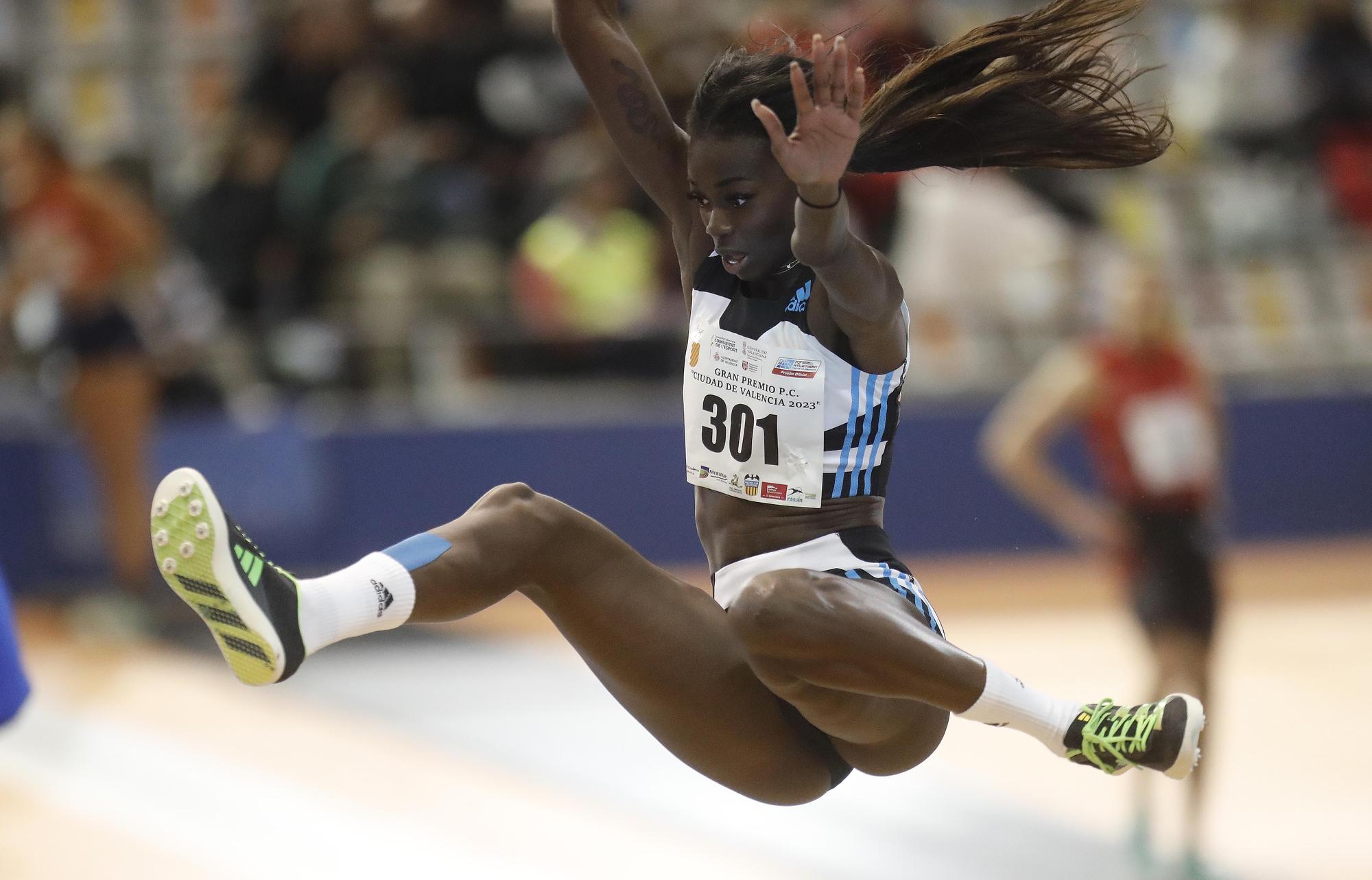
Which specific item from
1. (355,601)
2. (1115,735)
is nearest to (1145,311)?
(1115,735)

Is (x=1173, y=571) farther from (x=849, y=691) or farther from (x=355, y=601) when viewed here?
(x=355, y=601)

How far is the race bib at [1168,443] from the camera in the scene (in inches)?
201

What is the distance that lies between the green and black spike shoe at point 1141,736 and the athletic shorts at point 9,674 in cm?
213

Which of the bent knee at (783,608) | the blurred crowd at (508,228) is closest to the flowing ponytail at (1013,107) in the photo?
the bent knee at (783,608)

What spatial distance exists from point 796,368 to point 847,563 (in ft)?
1.23

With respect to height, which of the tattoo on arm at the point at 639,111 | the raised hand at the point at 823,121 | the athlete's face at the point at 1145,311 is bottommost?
the athlete's face at the point at 1145,311

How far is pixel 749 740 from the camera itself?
122 inches

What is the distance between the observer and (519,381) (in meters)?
8.39

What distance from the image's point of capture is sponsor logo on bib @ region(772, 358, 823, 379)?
9.45ft

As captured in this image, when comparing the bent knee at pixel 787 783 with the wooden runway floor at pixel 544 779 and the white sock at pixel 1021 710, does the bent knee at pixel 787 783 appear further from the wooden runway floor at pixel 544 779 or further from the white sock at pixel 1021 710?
the wooden runway floor at pixel 544 779

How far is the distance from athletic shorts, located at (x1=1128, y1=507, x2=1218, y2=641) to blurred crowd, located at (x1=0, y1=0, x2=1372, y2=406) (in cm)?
322

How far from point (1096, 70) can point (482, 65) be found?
651 cm

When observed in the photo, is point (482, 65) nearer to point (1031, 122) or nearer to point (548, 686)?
point (548, 686)

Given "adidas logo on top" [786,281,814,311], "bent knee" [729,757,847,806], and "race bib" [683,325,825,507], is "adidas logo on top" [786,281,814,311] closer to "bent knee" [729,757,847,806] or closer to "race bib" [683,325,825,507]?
"race bib" [683,325,825,507]
